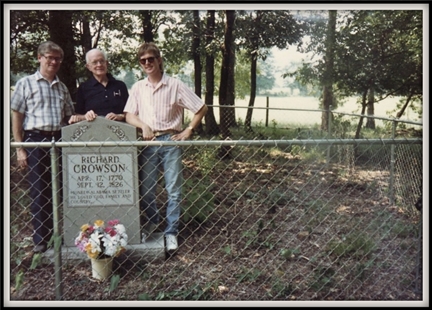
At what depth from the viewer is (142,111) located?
3654mm

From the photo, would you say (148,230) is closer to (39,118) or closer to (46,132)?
(46,132)

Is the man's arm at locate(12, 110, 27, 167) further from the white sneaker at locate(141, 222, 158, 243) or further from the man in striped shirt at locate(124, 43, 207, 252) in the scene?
the white sneaker at locate(141, 222, 158, 243)

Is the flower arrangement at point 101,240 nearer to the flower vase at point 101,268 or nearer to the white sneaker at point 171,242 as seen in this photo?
the flower vase at point 101,268

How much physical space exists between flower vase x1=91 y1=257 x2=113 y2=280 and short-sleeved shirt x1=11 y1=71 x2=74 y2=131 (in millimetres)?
1198

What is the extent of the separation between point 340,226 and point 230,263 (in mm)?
1607

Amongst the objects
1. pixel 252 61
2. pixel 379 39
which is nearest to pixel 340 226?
pixel 379 39

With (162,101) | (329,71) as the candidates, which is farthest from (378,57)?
(162,101)

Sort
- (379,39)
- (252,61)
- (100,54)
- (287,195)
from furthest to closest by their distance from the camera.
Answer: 1. (252,61)
2. (379,39)
3. (287,195)
4. (100,54)

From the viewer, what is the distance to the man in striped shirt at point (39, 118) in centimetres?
334

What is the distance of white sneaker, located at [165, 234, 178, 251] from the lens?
3.66m

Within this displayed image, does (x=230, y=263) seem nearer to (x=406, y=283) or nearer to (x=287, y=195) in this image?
(x=406, y=283)

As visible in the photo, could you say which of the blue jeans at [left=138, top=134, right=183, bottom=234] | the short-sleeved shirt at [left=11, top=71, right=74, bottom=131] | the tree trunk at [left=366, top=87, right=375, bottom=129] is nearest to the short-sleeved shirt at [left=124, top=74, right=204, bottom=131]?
the blue jeans at [left=138, top=134, right=183, bottom=234]

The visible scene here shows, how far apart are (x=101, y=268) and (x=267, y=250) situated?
5.12ft

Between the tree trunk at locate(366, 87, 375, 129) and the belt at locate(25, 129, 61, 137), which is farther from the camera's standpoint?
the tree trunk at locate(366, 87, 375, 129)
